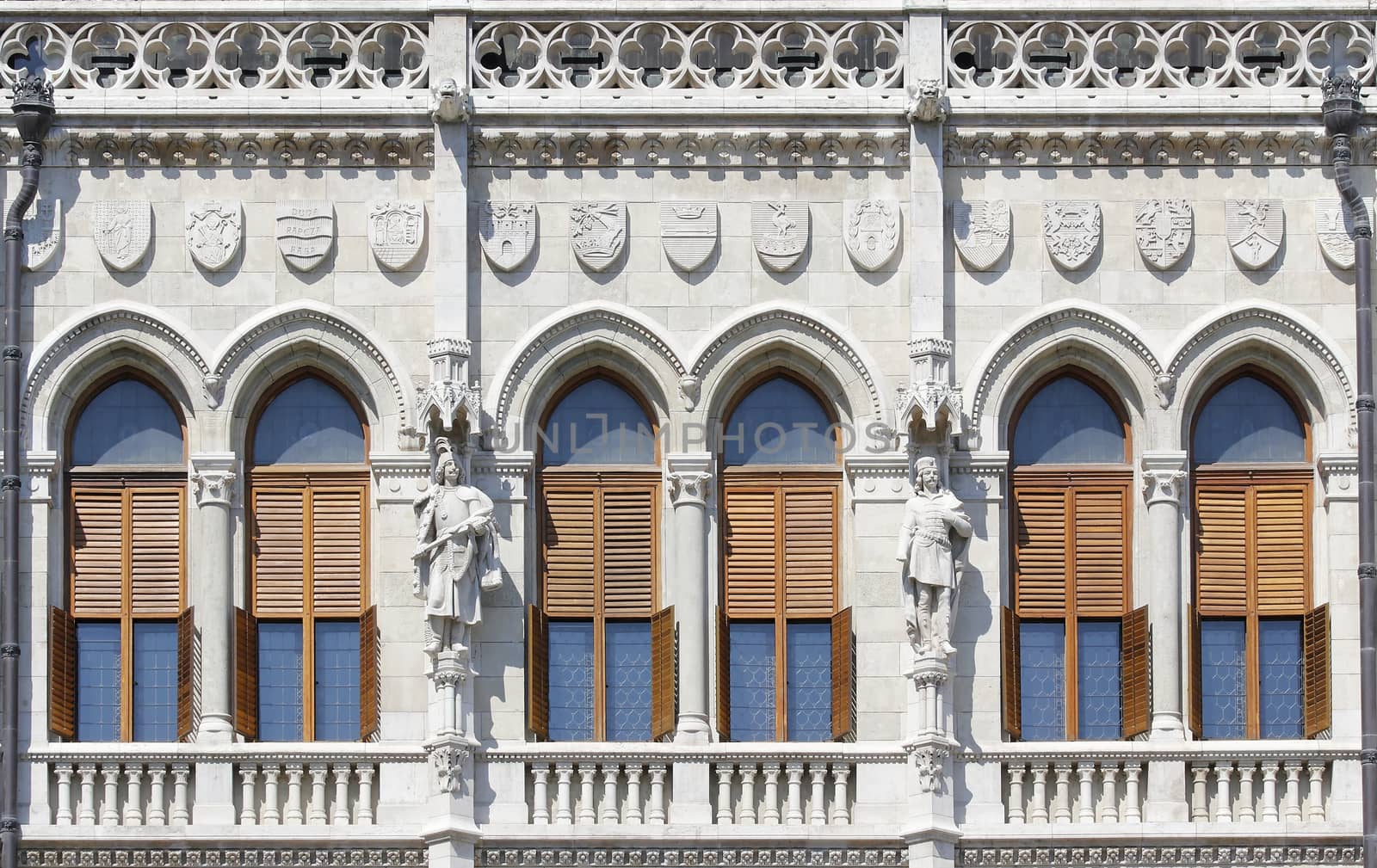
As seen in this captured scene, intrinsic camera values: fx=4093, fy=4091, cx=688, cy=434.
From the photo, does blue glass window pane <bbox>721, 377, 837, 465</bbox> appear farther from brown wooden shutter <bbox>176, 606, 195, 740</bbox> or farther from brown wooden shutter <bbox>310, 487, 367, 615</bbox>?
brown wooden shutter <bbox>176, 606, 195, 740</bbox>

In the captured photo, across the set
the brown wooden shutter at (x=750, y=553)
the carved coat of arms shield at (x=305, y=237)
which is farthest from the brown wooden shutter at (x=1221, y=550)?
the carved coat of arms shield at (x=305, y=237)

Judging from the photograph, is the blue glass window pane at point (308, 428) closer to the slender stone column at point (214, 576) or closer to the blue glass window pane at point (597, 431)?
the slender stone column at point (214, 576)

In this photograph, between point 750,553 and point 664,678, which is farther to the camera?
point 750,553

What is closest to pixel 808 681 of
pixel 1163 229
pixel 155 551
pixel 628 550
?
pixel 628 550

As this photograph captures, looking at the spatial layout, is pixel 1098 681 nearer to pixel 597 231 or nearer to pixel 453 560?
pixel 453 560

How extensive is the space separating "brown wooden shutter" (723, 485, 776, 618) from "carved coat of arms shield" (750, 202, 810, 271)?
2.51 meters

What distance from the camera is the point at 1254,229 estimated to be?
145 feet

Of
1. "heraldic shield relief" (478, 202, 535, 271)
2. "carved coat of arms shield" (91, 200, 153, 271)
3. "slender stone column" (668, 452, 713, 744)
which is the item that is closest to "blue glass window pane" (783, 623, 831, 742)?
"slender stone column" (668, 452, 713, 744)

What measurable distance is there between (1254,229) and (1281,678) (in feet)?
15.9

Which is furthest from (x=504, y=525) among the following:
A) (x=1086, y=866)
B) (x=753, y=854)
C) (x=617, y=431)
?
(x=1086, y=866)

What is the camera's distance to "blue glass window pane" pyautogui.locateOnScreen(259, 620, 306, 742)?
4353 cm

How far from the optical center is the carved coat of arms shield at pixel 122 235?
44.1 meters

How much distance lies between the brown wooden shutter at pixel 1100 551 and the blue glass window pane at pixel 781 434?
2801mm

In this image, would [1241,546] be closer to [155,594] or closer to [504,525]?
[504,525]
